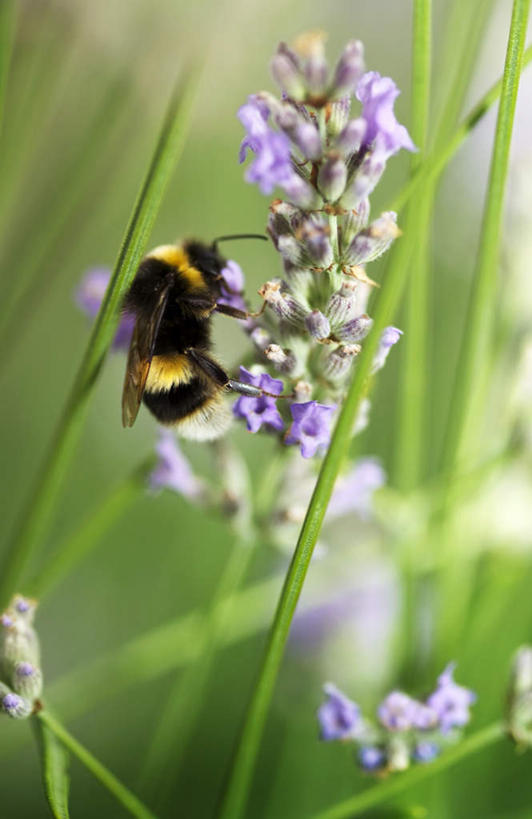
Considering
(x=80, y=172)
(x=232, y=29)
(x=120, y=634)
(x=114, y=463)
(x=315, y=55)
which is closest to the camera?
(x=315, y=55)

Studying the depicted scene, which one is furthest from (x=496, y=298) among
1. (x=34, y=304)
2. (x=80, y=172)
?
(x=34, y=304)

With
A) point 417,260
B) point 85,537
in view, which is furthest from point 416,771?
point 417,260

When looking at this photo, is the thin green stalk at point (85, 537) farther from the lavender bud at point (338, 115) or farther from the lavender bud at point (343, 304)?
the lavender bud at point (338, 115)

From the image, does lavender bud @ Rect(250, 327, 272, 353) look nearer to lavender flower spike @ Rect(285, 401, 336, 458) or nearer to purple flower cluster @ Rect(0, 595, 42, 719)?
lavender flower spike @ Rect(285, 401, 336, 458)

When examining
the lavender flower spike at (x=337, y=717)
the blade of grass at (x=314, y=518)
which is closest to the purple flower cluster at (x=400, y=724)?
the lavender flower spike at (x=337, y=717)

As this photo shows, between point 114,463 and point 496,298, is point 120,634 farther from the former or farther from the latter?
point 496,298

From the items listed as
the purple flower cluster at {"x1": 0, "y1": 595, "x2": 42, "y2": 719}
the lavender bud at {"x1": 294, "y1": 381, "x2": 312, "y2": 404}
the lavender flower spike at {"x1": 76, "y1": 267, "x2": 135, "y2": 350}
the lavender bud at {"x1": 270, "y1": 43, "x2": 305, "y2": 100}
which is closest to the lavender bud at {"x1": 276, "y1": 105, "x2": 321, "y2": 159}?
the lavender bud at {"x1": 270, "y1": 43, "x2": 305, "y2": 100}
